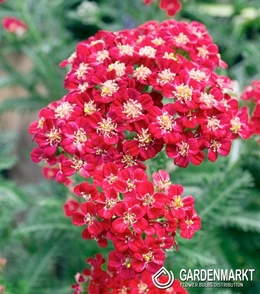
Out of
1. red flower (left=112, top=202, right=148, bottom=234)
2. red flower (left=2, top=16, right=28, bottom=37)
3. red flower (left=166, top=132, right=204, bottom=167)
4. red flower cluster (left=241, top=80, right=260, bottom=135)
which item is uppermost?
red flower (left=2, top=16, right=28, bottom=37)

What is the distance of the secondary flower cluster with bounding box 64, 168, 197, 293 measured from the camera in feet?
2.28

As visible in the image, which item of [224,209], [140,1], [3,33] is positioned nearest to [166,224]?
[224,209]

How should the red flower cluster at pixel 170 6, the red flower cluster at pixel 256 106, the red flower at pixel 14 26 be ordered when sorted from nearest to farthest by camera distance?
the red flower cluster at pixel 256 106
the red flower cluster at pixel 170 6
the red flower at pixel 14 26

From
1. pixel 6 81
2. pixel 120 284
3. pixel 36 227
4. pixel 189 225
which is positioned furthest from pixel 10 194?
pixel 189 225

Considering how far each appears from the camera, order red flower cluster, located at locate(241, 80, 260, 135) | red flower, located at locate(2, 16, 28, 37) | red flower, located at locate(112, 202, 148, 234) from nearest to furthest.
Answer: red flower, located at locate(112, 202, 148, 234), red flower cluster, located at locate(241, 80, 260, 135), red flower, located at locate(2, 16, 28, 37)

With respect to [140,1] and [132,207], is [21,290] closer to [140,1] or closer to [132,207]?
[132,207]

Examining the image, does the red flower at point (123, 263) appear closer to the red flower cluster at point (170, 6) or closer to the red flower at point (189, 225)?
the red flower at point (189, 225)

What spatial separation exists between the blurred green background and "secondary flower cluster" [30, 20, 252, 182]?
152 millimetres

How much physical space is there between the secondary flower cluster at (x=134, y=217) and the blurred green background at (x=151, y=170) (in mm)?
193

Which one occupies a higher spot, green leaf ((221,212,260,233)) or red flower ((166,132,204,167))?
green leaf ((221,212,260,233))

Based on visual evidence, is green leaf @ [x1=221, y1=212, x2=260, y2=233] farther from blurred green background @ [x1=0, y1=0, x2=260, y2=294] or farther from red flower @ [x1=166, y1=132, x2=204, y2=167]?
red flower @ [x1=166, y1=132, x2=204, y2=167]

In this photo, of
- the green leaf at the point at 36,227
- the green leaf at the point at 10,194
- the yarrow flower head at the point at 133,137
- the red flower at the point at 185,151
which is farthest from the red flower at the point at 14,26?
the red flower at the point at 185,151

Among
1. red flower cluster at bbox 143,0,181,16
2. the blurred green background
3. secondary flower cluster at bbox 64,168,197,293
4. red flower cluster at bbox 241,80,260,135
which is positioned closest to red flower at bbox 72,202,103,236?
secondary flower cluster at bbox 64,168,197,293

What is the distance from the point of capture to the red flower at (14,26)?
1.65 m
